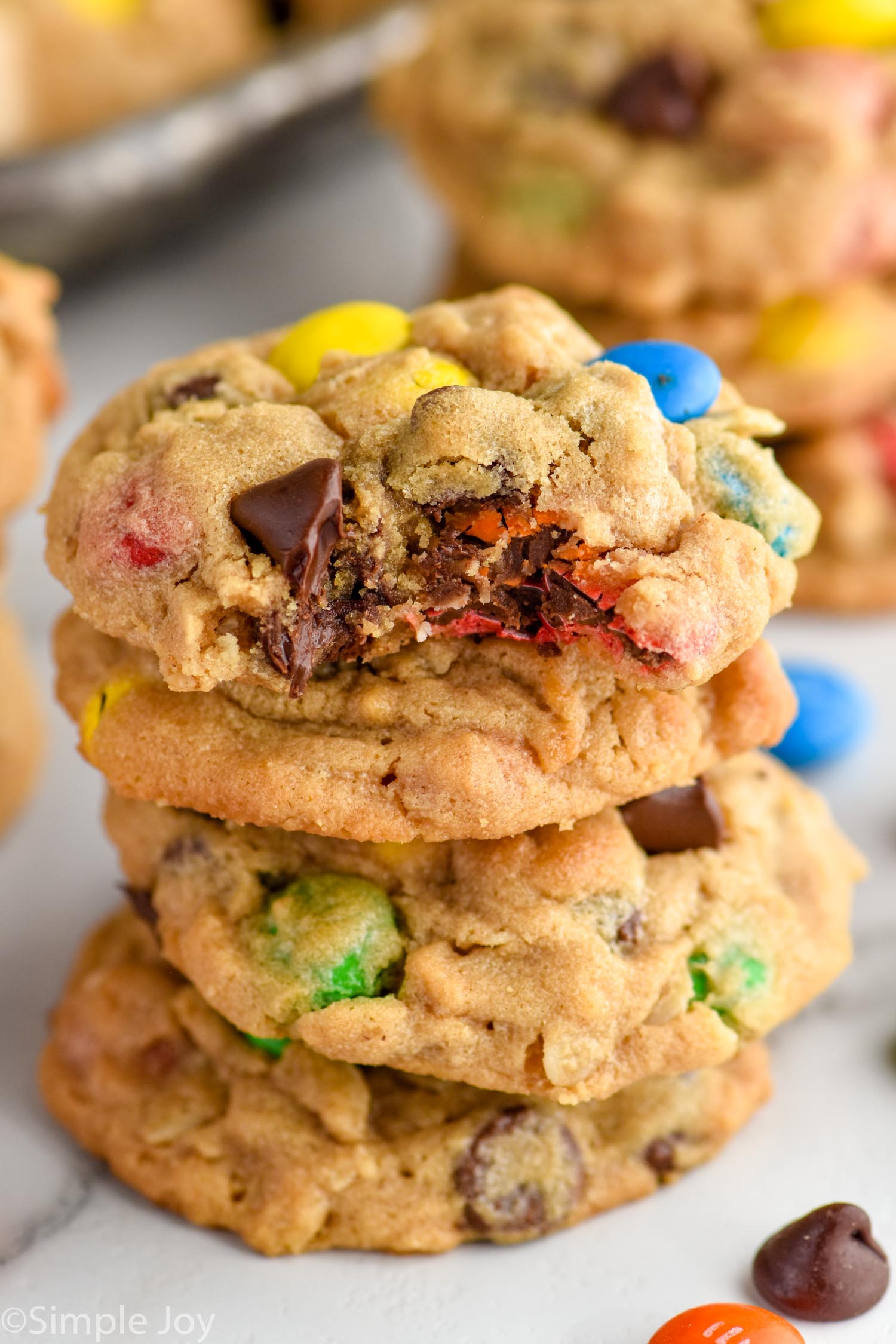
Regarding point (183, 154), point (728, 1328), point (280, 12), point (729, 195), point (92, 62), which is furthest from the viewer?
point (280, 12)

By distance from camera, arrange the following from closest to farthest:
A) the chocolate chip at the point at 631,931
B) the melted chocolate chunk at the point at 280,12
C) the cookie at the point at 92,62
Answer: the chocolate chip at the point at 631,931 < the cookie at the point at 92,62 < the melted chocolate chunk at the point at 280,12

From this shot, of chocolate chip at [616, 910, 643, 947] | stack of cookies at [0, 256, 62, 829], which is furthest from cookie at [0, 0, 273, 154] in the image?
chocolate chip at [616, 910, 643, 947]

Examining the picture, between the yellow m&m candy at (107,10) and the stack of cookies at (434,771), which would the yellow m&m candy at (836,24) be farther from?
the yellow m&m candy at (107,10)

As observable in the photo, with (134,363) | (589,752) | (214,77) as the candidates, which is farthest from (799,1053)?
(214,77)

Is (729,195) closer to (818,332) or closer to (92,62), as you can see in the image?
(818,332)

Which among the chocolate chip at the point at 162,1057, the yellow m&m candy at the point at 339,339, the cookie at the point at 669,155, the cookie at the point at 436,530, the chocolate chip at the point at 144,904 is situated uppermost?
the cookie at the point at 669,155

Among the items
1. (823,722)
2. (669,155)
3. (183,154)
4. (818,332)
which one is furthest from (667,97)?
(183,154)

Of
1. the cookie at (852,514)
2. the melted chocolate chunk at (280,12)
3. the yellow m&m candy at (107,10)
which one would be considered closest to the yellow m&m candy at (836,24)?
the cookie at (852,514)
